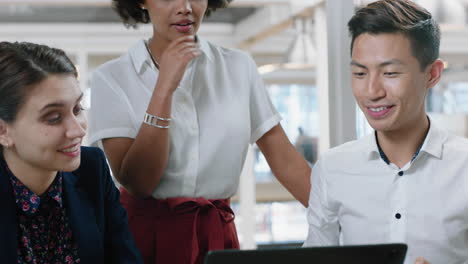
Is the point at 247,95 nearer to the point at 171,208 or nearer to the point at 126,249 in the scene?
the point at 171,208

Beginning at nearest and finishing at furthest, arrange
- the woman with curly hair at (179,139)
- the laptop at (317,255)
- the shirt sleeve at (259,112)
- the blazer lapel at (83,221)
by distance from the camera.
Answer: the laptop at (317,255)
the blazer lapel at (83,221)
the woman with curly hair at (179,139)
the shirt sleeve at (259,112)

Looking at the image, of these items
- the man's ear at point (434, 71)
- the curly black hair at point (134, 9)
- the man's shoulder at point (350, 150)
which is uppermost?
the curly black hair at point (134, 9)

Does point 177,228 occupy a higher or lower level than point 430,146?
lower

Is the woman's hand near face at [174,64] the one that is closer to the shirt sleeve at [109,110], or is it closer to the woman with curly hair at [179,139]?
the woman with curly hair at [179,139]

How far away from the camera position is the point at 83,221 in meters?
1.54

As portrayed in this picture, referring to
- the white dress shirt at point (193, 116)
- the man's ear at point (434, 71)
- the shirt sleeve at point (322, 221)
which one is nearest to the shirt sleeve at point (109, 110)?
the white dress shirt at point (193, 116)

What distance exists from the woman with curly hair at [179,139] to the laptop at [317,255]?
60 centimetres

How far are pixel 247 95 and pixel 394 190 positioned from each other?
44cm

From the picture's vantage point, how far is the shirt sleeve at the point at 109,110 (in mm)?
1648

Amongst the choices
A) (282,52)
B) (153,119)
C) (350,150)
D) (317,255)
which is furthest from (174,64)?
(282,52)

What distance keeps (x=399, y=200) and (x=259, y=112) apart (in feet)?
1.45

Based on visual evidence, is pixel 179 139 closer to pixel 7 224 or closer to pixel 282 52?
pixel 7 224

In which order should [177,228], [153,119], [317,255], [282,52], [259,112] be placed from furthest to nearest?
[282,52] < [259,112] < [177,228] < [153,119] < [317,255]

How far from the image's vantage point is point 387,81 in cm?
142
